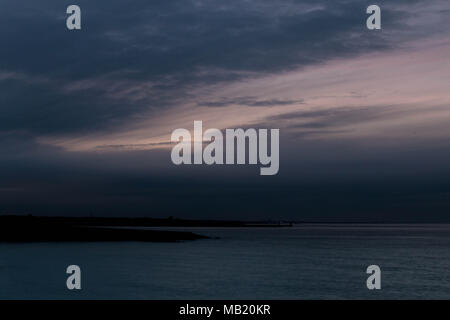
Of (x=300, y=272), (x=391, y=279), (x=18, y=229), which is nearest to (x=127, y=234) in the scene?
(x=18, y=229)

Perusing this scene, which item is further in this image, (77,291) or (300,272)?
(300,272)

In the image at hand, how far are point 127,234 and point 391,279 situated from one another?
84490 mm

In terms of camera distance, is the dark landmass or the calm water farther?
the dark landmass

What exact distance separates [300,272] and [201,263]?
44.2 ft

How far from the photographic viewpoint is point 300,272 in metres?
55.7

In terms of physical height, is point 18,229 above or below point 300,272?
above

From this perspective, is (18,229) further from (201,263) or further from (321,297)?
(321,297)

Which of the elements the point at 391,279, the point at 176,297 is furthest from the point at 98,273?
the point at 391,279

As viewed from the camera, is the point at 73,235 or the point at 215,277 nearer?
the point at 215,277

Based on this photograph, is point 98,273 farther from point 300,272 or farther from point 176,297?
point 300,272

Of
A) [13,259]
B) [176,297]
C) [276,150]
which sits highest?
[276,150]

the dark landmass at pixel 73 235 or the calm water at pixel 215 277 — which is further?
the dark landmass at pixel 73 235
